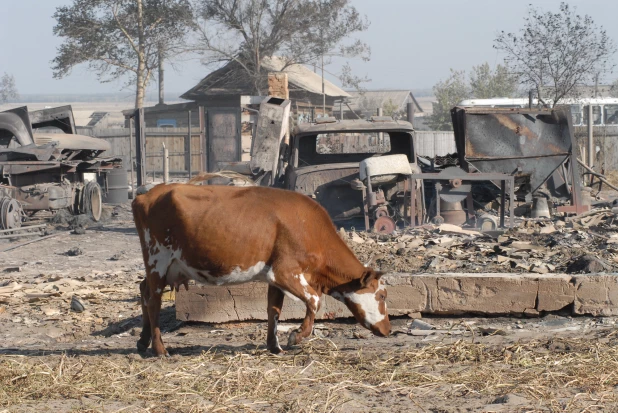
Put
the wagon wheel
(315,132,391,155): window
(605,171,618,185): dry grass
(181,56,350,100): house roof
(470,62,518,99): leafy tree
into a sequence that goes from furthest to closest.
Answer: (470,62,518,99): leafy tree, (181,56,350,100): house roof, (605,171,618,185): dry grass, (315,132,391,155): window, the wagon wheel

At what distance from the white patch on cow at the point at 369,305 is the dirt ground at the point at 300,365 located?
0.25m

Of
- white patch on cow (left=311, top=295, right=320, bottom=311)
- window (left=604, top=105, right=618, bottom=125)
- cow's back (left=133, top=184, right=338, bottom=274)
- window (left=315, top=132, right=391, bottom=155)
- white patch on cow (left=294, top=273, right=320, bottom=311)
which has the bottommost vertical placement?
white patch on cow (left=311, top=295, right=320, bottom=311)

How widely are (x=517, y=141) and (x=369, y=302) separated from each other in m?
9.17

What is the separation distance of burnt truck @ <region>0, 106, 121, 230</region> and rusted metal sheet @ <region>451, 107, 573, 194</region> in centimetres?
778

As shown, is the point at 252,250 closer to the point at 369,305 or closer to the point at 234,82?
the point at 369,305

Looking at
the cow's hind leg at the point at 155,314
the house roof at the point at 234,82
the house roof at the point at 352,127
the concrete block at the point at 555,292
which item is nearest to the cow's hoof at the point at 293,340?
the cow's hind leg at the point at 155,314

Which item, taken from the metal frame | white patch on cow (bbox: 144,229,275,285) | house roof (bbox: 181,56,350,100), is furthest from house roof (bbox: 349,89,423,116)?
white patch on cow (bbox: 144,229,275,285)

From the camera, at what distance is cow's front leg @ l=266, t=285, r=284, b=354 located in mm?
6523

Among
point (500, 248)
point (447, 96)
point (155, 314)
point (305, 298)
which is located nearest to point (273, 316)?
point (305, 298)

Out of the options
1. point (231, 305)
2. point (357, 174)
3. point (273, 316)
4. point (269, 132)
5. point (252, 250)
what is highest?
point (269, 132)

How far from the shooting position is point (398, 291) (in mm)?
7691

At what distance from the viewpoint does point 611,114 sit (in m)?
34.4

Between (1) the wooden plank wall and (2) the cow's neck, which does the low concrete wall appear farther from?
(1) the wooden plank wall

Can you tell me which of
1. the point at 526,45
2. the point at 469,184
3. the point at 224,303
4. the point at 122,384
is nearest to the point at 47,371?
the point at 122,384
